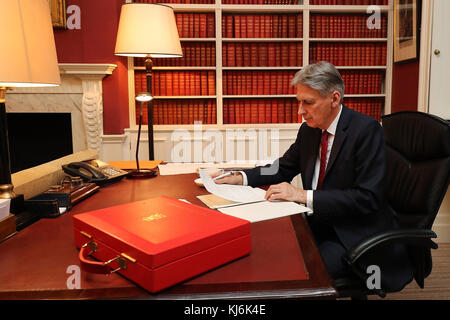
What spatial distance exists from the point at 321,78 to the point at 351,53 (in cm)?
247

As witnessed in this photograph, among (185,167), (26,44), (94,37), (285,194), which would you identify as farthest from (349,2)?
(26,44)

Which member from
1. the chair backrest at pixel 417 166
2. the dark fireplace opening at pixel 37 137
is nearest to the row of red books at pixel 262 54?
the dark fireplace opening at pixel 37 137

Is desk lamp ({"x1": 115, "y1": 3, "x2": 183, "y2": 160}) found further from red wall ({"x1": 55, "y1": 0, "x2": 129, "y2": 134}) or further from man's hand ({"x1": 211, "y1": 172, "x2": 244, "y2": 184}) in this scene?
man's hand ({"x1": 211, "y1": 172, "x2": 244, "y2": 184})

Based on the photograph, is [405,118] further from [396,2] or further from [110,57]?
[110,57]

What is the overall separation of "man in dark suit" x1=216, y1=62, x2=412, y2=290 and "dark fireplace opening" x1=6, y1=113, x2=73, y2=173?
2521mm

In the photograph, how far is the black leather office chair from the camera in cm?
129

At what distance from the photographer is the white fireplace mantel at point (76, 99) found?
3381 millimetres

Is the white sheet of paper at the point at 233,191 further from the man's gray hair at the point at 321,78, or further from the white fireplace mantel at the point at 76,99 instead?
the white fireplace mantel at the point at 76,99

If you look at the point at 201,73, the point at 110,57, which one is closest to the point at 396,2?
the point at 201,73

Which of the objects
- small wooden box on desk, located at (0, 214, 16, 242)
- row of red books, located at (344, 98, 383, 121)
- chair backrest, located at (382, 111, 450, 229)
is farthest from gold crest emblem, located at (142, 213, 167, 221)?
row of red books, located at (344, 98, 383, 121)

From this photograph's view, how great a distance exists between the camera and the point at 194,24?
11.6 ft

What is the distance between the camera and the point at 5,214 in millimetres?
997

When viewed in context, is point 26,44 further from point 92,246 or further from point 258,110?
point 258,110

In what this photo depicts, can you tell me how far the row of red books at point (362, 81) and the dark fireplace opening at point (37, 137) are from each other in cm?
261
